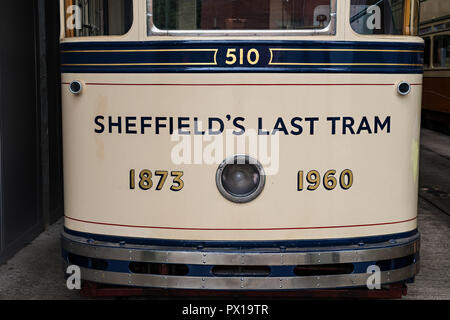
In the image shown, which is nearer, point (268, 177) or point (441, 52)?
point (268, 177)

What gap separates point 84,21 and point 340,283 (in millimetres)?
2222

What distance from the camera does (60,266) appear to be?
583cm

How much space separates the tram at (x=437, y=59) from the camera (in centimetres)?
1519

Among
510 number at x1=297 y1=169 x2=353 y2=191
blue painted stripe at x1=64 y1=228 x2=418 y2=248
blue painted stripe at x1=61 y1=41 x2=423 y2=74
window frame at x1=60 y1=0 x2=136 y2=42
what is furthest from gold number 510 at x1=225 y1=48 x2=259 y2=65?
blue painted stripe at x1=64 y1=228 x2=418 y2=248

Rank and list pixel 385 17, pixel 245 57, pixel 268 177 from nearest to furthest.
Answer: pixel 245 57, pixel 268 177, pixel 385 17

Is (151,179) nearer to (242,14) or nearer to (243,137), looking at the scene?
(243,137)

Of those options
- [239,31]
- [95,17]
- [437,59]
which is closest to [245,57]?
[239,31]

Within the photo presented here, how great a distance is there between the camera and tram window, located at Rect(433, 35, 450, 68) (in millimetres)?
15133

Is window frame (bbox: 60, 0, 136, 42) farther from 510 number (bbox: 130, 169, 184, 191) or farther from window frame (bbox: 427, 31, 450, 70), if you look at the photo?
window frame (bbox: 427, 31, 450, 70)

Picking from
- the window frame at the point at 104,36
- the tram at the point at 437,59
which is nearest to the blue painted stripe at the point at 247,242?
the window frame at the point at 104,36

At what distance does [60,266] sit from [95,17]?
2328 mm

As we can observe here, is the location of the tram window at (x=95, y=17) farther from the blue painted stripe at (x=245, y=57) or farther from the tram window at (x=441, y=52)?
the tram window at (x=441, y=52)

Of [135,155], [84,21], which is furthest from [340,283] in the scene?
[84,21]

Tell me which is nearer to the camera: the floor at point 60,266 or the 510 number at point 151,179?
the 510 number at point 151,179
